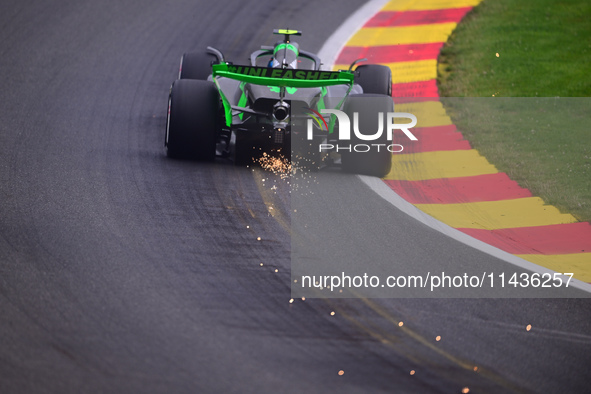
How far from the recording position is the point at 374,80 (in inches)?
391

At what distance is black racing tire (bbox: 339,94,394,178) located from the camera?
335 inches

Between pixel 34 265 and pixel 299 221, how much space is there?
7.80 feet

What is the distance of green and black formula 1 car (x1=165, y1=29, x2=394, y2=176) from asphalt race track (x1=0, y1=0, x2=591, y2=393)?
0.29 metres

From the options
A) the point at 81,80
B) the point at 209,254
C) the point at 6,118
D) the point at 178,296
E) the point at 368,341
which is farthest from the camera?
the point at 81,80

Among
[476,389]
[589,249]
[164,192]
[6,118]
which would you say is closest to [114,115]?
[6,118]

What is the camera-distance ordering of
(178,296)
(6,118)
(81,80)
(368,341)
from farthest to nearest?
(81,80), (6,118), (178,296), (368,341)

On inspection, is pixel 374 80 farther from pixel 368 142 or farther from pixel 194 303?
pixel 194 303

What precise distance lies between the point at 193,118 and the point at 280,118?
0.95 metres

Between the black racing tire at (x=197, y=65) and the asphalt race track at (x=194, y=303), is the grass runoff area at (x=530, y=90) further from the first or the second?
the black racing tire at (x=197, y=65)

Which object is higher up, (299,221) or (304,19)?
(304,19)

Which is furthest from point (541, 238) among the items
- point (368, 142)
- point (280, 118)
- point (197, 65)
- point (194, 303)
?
point (197, 65)

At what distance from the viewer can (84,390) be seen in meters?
4.41

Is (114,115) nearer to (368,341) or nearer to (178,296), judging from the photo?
(178,296)

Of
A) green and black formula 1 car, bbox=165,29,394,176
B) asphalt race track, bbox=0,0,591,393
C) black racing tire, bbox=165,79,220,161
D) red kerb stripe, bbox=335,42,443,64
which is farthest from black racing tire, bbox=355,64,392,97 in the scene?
red kerb stripe, bbox=335,42,443,64
